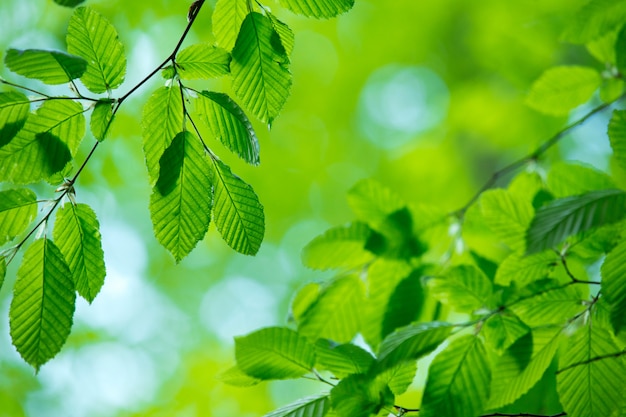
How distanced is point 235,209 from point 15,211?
312 mm

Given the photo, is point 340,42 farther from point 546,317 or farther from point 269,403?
point 546,317

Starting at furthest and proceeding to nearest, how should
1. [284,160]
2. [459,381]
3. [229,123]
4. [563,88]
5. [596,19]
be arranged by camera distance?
[284,160] → [563,88] → [596,19] → [459,381] → [229,123]

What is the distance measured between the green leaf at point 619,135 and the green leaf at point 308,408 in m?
0.58

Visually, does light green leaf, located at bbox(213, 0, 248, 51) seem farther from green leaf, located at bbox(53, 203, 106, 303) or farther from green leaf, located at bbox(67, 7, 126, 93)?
green leaf, located at bbox(53, 203, 106, 303)

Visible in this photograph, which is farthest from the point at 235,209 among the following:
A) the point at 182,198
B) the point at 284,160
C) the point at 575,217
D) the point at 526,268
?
the point at 284,160

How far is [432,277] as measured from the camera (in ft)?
3.41

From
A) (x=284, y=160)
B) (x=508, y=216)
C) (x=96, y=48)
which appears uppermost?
(x=284, y=160)

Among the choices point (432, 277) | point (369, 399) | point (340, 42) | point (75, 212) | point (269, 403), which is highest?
point (340, 42)

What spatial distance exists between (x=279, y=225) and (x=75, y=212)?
5336 mm

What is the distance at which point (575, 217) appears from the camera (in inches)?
27.6

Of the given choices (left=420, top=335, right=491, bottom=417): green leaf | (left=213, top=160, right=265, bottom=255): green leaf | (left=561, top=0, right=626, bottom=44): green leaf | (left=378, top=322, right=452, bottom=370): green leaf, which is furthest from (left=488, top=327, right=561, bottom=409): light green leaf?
(left=561, top=0, right=626, bottom=44): green leaf

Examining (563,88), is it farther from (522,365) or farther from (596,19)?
(522,365)

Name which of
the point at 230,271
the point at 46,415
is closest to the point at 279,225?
the point at 230,271

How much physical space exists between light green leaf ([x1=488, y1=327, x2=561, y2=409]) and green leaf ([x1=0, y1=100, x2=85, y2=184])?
78 cm
